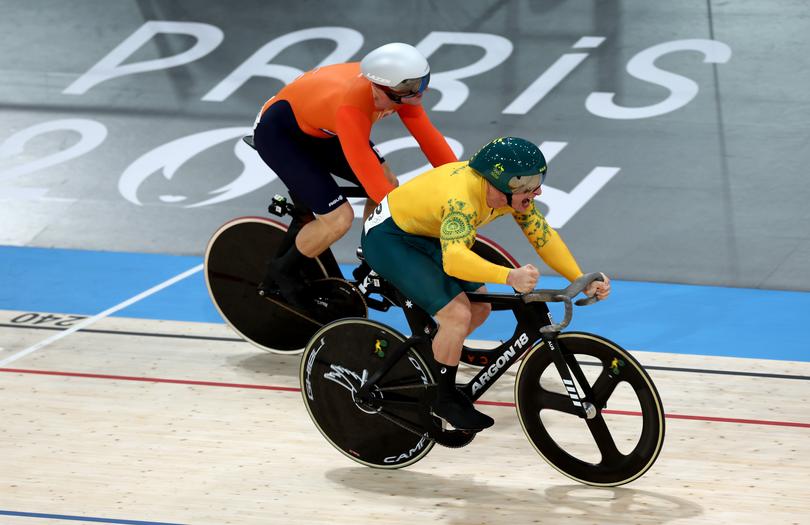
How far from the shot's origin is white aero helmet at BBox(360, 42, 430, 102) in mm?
4387

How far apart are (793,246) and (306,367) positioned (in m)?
3.42

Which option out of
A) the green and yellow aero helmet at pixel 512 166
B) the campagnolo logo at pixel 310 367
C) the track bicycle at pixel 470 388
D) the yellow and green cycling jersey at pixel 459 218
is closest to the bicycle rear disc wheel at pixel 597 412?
the track bicycle at pixel 470 388

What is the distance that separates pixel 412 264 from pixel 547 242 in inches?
17.9

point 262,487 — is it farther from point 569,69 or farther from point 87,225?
point 569,69

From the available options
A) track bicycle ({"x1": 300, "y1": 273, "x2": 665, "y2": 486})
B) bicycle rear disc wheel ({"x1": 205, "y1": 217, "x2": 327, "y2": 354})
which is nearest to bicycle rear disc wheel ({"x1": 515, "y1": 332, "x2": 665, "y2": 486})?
track bicycle ({"x1": 300, "y1": 273, "x2": 665, "y2": 486})

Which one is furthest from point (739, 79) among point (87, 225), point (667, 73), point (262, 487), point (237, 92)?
point (262, 487)

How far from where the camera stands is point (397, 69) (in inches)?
173

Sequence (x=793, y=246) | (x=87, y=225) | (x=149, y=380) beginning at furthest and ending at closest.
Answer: (x=87, y=225) → (x=793, y=246) → (x=149, y=380)

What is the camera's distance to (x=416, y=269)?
12.8ft

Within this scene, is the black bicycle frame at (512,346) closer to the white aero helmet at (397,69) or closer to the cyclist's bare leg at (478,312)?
the cyclist's bare leg at (478,312)

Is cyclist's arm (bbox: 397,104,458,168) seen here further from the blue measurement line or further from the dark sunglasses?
the blue measurement line

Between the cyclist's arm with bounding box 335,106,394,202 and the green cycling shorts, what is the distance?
1.77 ft

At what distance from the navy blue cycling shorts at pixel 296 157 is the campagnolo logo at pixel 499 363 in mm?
1277

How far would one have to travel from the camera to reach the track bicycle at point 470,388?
3742 mm
